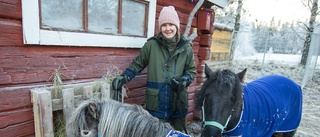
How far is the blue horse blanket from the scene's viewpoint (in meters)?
2.36

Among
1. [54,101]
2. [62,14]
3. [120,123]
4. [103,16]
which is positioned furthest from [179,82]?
[62,14]

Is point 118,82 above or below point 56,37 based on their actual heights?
below

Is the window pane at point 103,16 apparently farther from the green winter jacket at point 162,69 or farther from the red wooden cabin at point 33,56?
the green winter jacket at point 162,69

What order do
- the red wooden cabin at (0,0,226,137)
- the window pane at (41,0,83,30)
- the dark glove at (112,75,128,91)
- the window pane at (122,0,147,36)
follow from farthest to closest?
the window pane at (122,0,147,36) < the dark glove at (112,75,128,91) < the window pane at (41,0,83,30) < the red wooden cabin at (0,0,226,137)

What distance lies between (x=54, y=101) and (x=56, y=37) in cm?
63

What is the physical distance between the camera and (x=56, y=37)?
192cm

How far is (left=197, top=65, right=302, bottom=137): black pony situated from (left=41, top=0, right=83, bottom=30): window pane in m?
1.62

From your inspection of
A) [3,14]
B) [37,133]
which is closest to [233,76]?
[37,133]

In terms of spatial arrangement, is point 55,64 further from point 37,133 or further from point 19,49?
point 37,133

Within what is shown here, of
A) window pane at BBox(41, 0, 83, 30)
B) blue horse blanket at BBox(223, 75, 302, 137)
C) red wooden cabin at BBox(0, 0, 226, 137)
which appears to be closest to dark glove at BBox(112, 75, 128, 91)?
red wooden cabin at BBox(0, 0, 226, 137)

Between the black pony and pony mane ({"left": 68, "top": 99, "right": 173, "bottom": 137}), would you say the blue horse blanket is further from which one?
pony mane ({"left": 68, "top": 99, "right": 173, "bottom": 137})

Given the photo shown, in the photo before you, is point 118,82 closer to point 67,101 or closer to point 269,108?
point 67,101

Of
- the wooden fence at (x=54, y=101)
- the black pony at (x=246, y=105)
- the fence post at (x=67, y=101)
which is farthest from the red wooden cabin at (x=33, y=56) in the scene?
the black pony at (x=246, y=105)

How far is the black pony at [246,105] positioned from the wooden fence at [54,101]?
1.14 metres
